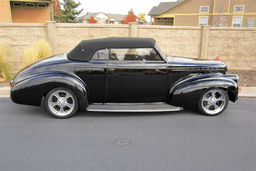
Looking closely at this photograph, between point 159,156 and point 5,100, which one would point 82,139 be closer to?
point 159,156

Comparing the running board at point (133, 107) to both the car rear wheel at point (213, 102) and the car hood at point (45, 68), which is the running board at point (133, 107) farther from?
the car hood at point (45, 68)

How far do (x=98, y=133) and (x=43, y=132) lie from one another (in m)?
0.99

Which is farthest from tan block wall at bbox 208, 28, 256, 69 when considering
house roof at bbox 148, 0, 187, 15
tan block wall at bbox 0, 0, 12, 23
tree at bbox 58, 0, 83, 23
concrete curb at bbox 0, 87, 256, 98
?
tree at bbox 58, 0, 83, 23

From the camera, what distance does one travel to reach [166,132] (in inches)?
145

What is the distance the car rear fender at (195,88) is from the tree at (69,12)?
Result: 128ft

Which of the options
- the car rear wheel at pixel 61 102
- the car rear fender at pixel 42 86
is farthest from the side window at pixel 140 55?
the car rear wheel at pixel 61 102

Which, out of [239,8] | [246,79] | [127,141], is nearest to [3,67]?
[127,141]

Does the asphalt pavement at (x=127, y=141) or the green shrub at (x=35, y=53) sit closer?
the asphalt pavement at (x=127, y=141)

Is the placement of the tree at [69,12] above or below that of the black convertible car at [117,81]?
above

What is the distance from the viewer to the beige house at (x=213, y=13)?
94.6ft

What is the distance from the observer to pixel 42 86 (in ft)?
13.2

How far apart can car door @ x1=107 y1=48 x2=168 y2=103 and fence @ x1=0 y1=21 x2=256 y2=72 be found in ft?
16.4

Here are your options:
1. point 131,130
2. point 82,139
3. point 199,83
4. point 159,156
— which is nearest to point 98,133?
point 82,139

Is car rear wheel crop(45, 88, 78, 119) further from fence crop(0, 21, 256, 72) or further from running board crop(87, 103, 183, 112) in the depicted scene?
fence crop(0, 21, 256, 72)
